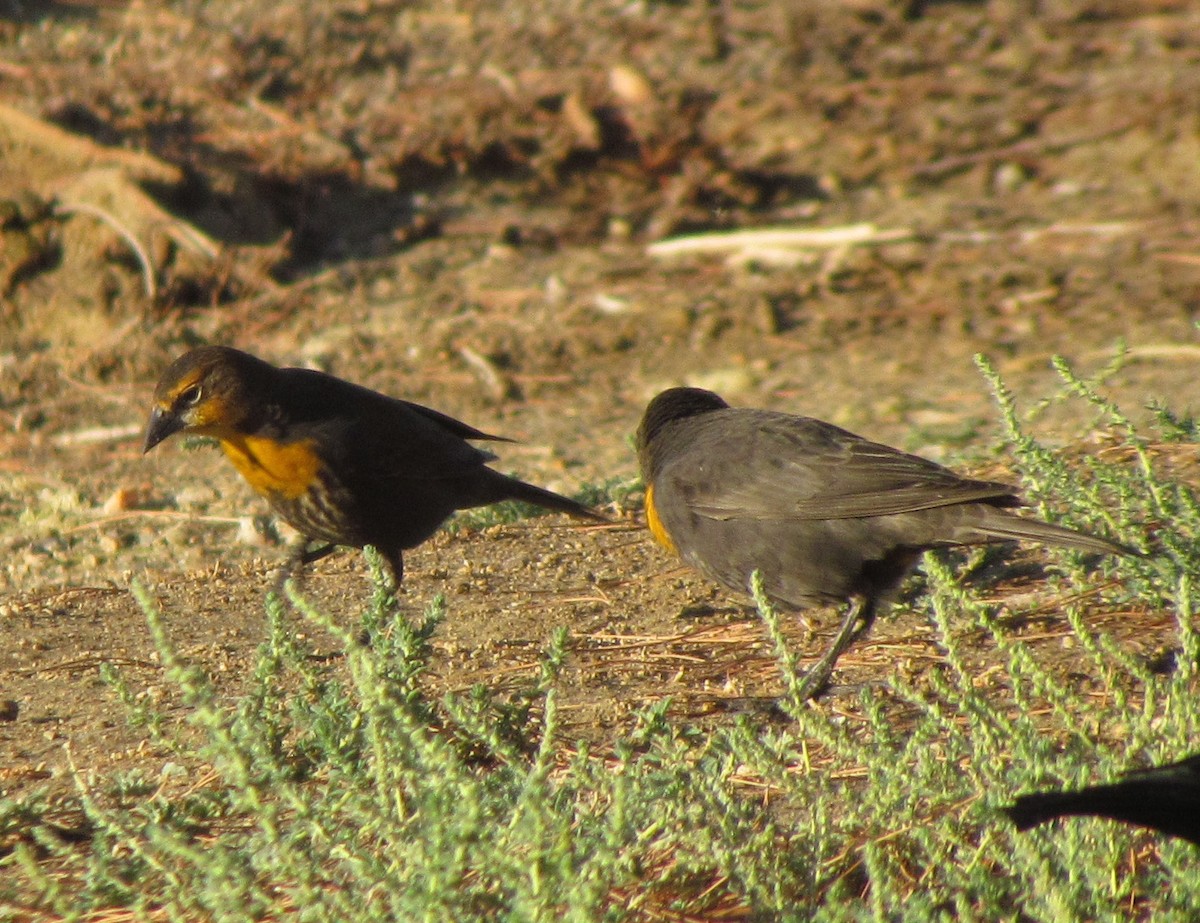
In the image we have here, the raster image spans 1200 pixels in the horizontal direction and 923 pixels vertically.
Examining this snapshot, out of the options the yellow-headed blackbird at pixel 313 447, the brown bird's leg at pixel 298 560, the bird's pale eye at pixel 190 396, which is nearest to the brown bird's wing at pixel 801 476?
the yellow-headed blackbird at pixel 313 447

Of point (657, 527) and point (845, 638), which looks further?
point (657, 527)

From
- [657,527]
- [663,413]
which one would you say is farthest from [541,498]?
[657,527]

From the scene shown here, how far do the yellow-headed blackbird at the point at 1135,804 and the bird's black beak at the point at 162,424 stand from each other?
391 centimetres

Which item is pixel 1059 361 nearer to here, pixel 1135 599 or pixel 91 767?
pixel 1135 599

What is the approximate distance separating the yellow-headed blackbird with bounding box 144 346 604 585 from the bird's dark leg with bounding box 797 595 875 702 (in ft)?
4.32

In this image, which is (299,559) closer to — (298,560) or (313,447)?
(298,560)

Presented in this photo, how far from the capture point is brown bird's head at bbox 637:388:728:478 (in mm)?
5938

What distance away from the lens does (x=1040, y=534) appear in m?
4.62

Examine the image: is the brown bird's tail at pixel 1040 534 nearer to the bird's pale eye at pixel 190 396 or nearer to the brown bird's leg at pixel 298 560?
the brown bird's leg at pixel 298 560

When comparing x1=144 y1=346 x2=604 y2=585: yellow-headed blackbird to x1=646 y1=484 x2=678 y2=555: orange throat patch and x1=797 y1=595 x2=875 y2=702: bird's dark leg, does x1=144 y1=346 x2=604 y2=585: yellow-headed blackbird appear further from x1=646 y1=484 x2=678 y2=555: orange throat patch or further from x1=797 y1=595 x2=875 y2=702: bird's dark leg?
x1=797 y1=595 x2=875 y2=702: bird's dark leg

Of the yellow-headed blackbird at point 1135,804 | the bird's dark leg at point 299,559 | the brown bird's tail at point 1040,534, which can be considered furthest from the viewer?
the bird's dark leg at point 299,559

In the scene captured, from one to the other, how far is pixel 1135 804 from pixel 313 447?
12.3ft

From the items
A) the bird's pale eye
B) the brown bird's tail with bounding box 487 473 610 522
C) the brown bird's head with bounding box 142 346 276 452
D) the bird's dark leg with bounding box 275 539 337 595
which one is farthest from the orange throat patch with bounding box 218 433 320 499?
the brown bird's tail with bounding box 487 473 610 522

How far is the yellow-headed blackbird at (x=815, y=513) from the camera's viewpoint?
4953 millimetres
